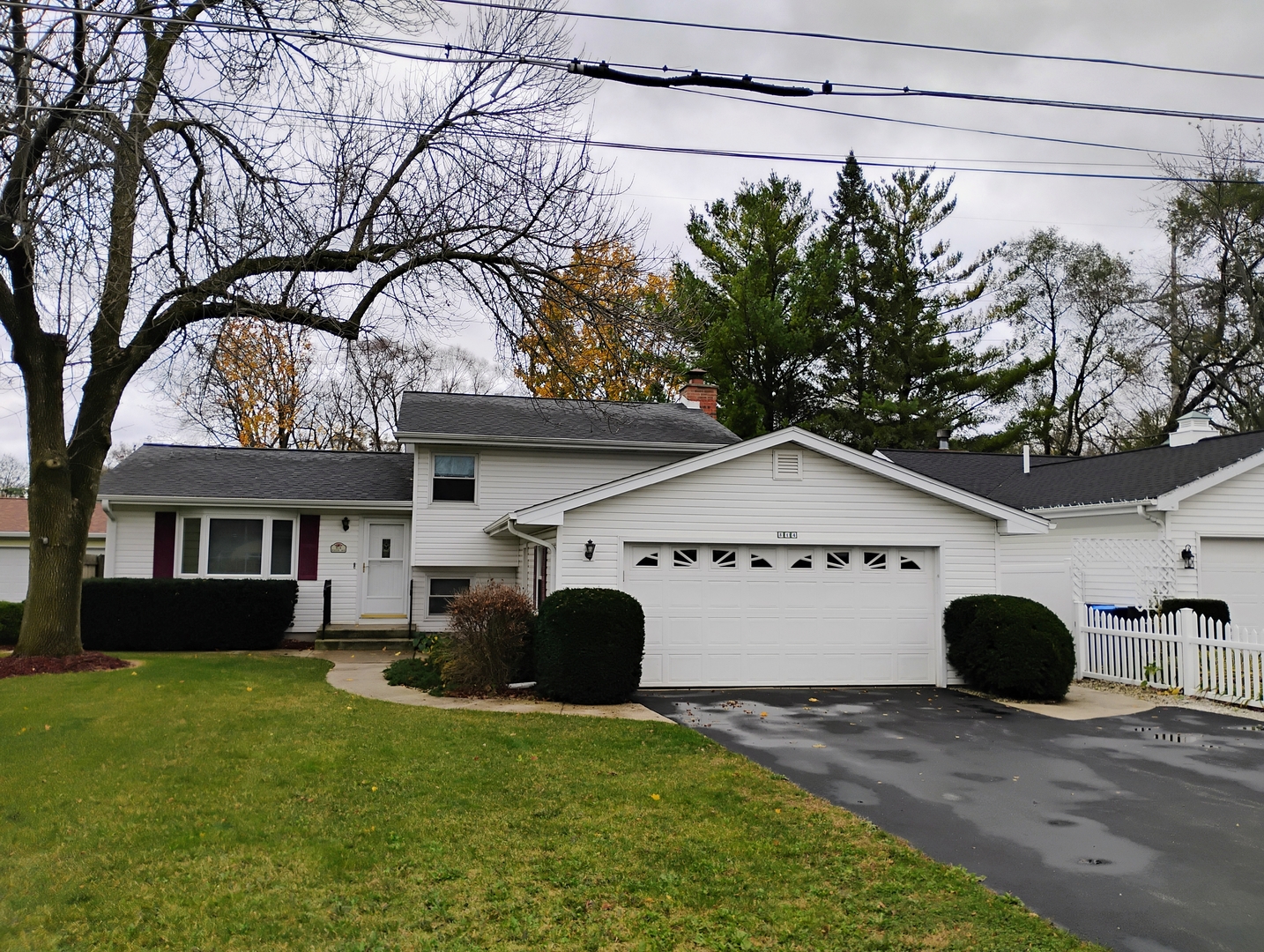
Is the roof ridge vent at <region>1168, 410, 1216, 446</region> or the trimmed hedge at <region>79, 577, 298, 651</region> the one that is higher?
the roof ridge vent at <region>1168, 410, 1216, 446</region>

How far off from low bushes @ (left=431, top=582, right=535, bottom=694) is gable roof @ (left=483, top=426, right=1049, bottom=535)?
1.24 metres

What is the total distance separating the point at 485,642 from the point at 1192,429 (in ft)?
54.0

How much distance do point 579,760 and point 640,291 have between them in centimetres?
833

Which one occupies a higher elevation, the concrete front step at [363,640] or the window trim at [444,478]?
the window trim at [444,478]

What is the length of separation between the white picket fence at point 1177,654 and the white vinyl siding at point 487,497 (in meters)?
9.41

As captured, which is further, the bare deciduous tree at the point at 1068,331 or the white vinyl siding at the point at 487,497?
the bare deciduous tree at the point at 1068,331

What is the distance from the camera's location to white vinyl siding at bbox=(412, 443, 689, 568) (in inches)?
719

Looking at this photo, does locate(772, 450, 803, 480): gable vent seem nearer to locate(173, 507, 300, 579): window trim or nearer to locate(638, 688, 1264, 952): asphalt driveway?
locate(638, 688, 1264, 952): asphalt driveway

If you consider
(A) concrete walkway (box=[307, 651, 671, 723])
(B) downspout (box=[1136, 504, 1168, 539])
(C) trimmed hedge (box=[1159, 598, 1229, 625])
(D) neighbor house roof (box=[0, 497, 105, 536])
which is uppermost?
(D) neighbor house roof (box=[0, 497, 105, 536])

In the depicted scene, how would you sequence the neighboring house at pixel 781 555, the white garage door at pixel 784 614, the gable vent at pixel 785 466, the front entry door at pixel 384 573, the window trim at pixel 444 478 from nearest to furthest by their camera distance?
the neighboring house at pixel 781 555
the white garage door at pixel 784 614
the gable vent at pixel 785 466
the window trim at pixel 444 478
the front entry door at pixel 384 573

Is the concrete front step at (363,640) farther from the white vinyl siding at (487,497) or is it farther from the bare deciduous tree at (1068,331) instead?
the bare deciduous tree at (1068,331)

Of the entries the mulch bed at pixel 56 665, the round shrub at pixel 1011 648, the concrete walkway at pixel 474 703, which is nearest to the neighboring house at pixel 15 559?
the mulch bed at pixel 56 665

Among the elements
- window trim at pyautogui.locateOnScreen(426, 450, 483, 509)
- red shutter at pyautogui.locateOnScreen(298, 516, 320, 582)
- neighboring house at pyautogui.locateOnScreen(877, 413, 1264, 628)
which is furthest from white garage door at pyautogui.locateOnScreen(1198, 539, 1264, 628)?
red shutter at pyautogui.locateOnScreen(298, 516, 320, 582)

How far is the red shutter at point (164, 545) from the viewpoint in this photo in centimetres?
1905
